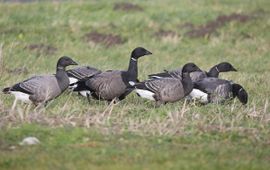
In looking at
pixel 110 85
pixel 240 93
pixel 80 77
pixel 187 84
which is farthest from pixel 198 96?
pixel 80 77

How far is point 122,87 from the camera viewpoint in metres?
12.8

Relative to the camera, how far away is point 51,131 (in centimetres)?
942

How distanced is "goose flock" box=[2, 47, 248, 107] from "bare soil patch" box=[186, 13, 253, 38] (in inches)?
344

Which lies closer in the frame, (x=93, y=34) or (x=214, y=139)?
(x=214, y=139)

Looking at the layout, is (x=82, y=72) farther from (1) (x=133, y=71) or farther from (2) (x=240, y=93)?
(2) (x=240, y=93)

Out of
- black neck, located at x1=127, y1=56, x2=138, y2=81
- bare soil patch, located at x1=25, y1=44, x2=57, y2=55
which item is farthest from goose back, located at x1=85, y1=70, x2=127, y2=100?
bare soil patch, located at x1=25, y1=44, x2=57, y2=55

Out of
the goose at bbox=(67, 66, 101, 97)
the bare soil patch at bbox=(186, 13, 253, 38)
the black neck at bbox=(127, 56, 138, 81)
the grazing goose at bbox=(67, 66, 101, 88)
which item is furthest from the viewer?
the bare soil patch at bbox=(186, 13, 253, 38)

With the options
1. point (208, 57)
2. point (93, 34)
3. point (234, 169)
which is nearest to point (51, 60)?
point (93, 34)

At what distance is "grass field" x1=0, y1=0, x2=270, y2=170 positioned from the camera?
872 centimetres

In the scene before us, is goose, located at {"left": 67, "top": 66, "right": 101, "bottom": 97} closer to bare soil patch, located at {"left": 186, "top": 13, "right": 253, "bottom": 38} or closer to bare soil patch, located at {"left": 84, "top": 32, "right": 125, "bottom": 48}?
bare soil patch, located at {"left": 84, "top": 32, "right": 125, "bottom": 48}

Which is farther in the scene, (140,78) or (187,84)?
(140,78)

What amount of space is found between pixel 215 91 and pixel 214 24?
10.3m

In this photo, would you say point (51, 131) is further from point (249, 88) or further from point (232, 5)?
point (232, 5)

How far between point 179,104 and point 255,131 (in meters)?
3.02
